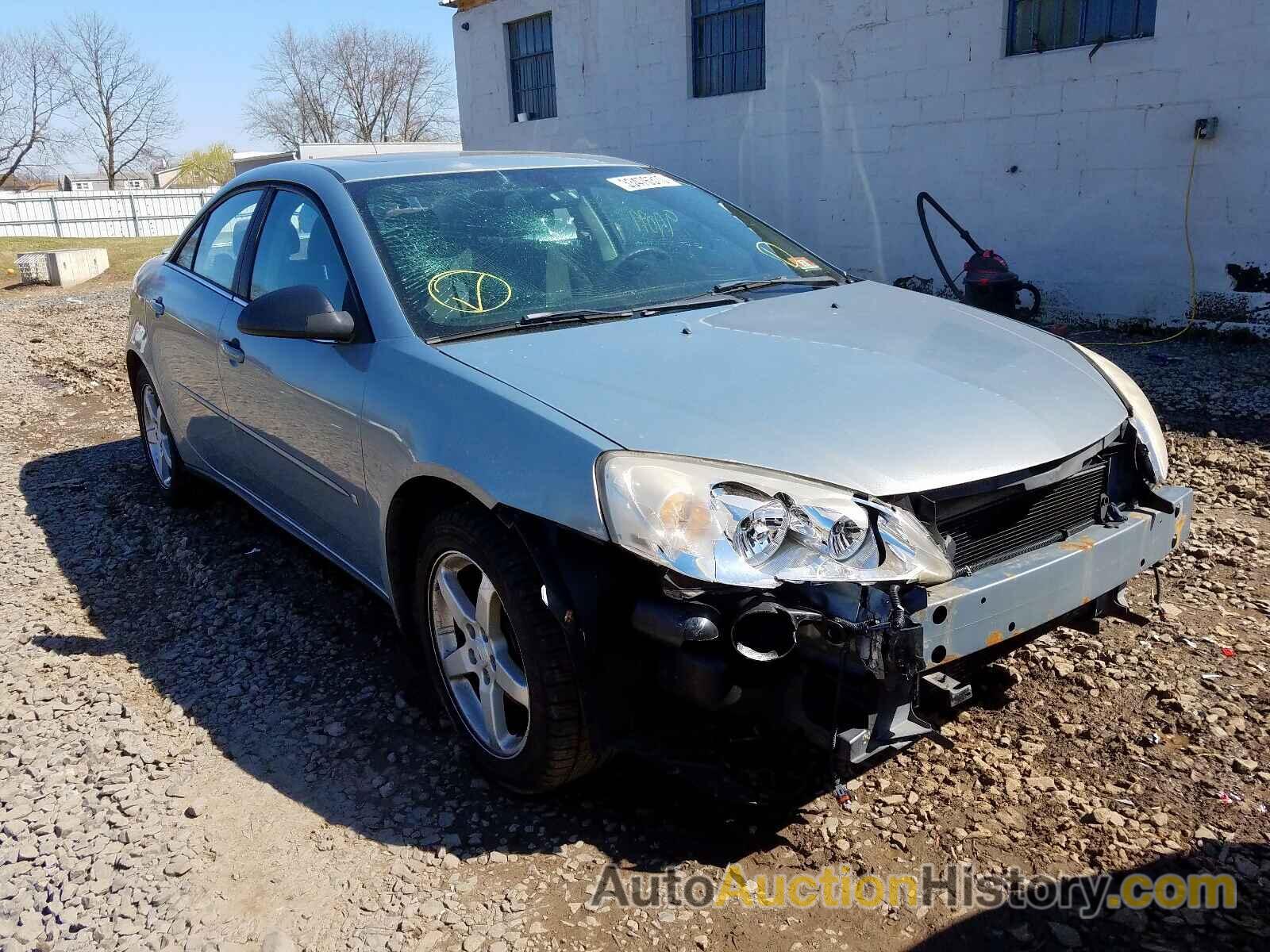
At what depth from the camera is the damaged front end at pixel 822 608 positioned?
215cm

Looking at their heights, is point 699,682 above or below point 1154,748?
above

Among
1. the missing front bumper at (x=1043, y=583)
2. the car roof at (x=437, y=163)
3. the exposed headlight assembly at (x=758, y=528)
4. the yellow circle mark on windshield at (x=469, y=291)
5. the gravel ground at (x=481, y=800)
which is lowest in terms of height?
the gravel ground at (x=481, y=800)

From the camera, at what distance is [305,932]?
235 centimetres

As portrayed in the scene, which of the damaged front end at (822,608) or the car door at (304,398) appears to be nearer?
the damaged front end at (822,608)

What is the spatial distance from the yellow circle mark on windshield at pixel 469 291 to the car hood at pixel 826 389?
8.1 inches

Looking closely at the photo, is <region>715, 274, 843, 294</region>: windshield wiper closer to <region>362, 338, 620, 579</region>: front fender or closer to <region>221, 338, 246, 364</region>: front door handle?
<region>362, 338, 620, 579</region>: front fender

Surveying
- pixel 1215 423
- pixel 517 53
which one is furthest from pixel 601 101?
pixel 1215 423

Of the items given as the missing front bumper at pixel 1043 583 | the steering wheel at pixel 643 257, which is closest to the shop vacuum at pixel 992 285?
the steering wheel at pixel 643 257

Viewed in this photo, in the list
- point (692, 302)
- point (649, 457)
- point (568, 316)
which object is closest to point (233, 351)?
point (568, 316)

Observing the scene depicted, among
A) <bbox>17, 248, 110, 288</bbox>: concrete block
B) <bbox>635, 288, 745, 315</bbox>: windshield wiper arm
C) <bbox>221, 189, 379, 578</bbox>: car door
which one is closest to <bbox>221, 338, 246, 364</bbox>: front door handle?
<bbox>221, 189, 379, 578</bbox>: car door

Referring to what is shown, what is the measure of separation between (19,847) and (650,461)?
1.99m

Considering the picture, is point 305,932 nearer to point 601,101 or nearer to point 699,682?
point 699,682

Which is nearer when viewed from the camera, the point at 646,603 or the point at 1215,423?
the point at 646,603

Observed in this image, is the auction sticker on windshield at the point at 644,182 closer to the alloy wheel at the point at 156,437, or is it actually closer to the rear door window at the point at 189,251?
the rear door window at the point at 189,251
